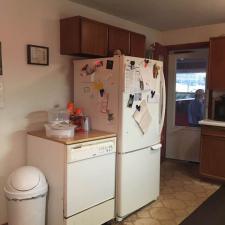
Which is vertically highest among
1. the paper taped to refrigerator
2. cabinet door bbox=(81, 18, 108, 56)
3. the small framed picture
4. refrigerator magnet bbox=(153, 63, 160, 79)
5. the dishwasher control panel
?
cabinet door bbox=(81, 18, 108, 56)

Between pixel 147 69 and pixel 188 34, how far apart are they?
74.0 inches

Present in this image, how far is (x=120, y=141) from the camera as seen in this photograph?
2734 millimetres

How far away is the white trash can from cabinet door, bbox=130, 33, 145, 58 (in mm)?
1984

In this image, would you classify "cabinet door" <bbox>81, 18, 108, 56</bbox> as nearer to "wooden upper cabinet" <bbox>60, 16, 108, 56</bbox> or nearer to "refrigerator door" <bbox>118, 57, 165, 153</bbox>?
"wooden upper cabinet" <bbox>60, 16, 108, 56</bbox>

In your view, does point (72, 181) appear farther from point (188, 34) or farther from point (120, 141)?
point (188, 34)

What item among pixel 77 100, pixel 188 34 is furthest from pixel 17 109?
pixel 188 34

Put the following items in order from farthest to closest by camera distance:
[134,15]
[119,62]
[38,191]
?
[134,15]
[119,62]
[38,191]

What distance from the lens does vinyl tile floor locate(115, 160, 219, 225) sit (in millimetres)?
2889

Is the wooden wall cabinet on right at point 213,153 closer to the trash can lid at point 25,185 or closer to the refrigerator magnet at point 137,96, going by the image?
the refrigerator magnet at point 137,96

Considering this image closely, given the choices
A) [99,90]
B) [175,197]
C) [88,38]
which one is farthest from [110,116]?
[175,197]

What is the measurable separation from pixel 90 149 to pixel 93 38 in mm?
1236

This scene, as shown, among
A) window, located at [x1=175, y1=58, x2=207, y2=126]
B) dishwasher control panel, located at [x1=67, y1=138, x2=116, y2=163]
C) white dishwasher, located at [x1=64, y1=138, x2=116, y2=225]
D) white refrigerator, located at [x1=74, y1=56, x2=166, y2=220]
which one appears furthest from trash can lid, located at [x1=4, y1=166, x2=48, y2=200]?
window, located at [x1=175, y1=58, x2=207, y2=126]

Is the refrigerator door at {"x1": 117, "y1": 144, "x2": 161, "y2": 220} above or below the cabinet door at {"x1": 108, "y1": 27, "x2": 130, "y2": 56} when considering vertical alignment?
below

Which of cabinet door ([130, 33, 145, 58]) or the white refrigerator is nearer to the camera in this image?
the white refrigerator
